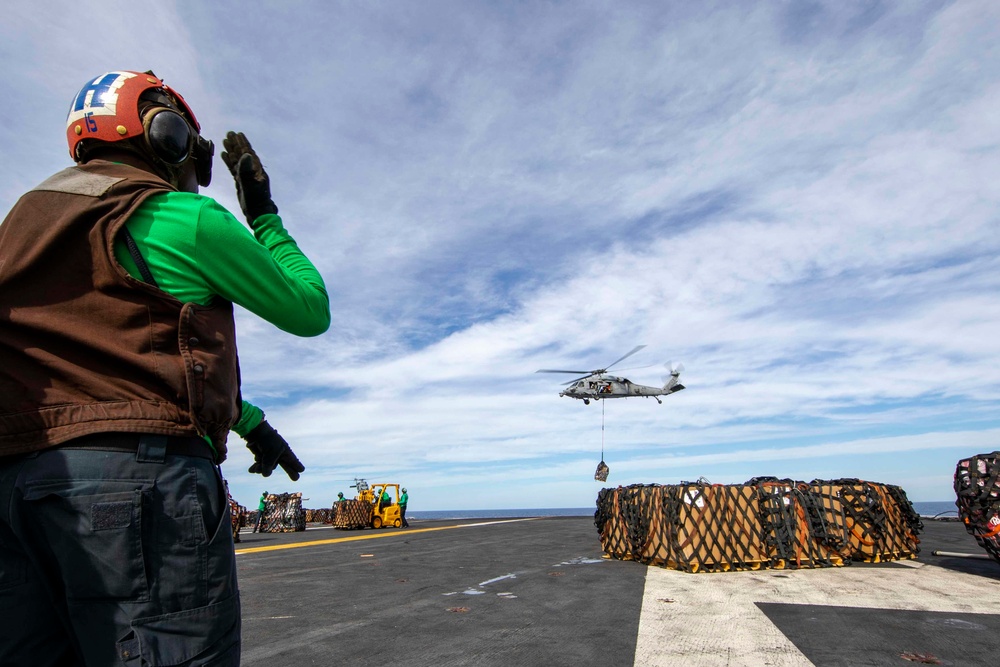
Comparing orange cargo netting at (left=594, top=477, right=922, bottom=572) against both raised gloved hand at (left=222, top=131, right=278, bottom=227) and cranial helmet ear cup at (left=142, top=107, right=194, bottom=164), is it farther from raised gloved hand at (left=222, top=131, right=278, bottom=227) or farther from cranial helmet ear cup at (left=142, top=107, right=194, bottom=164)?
cranial helmet ear cup at (left=142, top=107, right=194, bottom=164)

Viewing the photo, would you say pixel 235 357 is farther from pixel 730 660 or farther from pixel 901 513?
pixel 901 513

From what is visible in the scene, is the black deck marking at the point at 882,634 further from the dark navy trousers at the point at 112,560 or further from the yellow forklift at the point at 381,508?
the yellow forklift at the point at 381,508

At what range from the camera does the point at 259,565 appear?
10.4 meters

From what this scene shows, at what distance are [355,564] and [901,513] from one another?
32.4ft

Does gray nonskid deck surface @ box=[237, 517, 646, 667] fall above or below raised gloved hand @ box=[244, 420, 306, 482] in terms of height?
below

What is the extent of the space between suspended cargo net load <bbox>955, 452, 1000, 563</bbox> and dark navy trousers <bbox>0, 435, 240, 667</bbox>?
8.22 meters

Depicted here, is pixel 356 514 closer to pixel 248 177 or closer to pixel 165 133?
pixel 248 177

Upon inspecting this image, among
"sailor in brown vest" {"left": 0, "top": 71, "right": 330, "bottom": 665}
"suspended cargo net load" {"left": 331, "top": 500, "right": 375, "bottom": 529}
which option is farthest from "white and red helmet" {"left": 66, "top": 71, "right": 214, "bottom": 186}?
"suspended cargo net load" {"left": 331, "top": 500, "right": 375, "bottom": 529}

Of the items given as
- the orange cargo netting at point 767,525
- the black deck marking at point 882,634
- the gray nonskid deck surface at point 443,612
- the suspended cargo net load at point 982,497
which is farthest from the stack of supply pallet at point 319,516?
the black deck marking at point 882,634

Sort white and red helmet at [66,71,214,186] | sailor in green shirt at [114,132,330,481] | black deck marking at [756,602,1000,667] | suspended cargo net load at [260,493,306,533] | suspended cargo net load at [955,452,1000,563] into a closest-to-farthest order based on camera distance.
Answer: sailor in green shirt at [114,132,330,481], white and red helmet at [66,71,214,186], black deck marking at [756,602,1000,667], suspended cargo net load at [955,452,1000,563], suspended cargo net load at [260,493,306,533]

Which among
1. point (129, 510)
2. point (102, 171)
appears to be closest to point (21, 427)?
point (129, 510)

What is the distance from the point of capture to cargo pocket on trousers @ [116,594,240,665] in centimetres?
130

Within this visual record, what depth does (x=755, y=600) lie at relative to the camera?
626cm

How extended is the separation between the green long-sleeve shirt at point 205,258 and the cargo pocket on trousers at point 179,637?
2.57 ft
